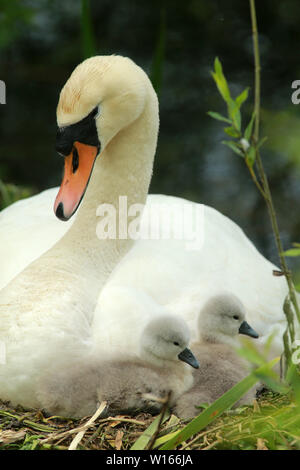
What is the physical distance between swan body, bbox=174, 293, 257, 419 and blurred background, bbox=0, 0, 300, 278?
2552mm

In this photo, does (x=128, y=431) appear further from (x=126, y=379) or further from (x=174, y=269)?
(x=174, y=269)

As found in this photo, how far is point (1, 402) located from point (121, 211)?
0.94 metres

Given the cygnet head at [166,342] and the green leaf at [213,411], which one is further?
the cygnet head at [166,342]

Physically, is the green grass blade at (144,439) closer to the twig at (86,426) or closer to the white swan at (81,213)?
the twig at (86,426)

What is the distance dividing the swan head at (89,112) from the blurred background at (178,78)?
2.72 meters

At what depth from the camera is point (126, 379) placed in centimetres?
291

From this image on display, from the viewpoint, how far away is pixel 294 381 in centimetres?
196

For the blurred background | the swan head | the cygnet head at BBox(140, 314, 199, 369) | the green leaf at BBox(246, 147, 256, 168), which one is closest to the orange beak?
the swan head

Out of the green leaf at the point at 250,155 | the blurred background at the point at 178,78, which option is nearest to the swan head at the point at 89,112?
the green leaf at the point at 250,155

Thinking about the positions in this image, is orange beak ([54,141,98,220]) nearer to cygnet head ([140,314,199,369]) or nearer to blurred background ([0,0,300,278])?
cygnet head ([140,314,199,369])

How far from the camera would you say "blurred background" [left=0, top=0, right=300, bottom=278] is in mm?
6215

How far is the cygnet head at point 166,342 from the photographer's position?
3010 millimetres
